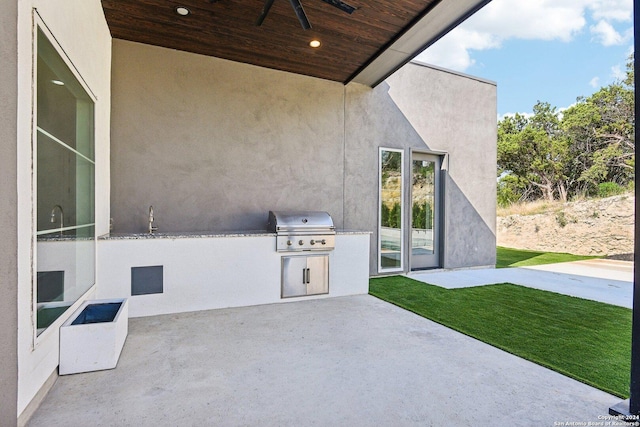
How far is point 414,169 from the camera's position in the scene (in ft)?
19.7

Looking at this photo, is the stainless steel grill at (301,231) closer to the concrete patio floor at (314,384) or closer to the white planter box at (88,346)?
the concrete patio floor at (314,384)

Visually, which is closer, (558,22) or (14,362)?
(14,362)

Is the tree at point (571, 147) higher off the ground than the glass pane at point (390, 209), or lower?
higher

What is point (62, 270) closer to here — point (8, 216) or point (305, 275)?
point (8, 216)

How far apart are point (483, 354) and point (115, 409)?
255cm

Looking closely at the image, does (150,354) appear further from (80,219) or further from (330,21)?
(330,21)

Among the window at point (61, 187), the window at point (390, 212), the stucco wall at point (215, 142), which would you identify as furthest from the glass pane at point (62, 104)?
the window at point (390, 212)

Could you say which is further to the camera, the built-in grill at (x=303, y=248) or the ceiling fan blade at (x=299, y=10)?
the built-in grill at (x=303, y=248)

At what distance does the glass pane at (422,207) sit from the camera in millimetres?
5988

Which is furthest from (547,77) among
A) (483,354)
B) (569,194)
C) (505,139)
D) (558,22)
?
(483,354)

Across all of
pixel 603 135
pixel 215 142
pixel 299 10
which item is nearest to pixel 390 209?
pixel 215 142

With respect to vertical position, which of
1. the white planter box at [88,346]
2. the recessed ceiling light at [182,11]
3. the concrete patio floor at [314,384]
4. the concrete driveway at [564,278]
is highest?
the recessed ceiling light at [182,11]

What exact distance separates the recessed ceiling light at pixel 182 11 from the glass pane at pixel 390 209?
136 inches

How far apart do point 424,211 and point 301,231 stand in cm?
300
